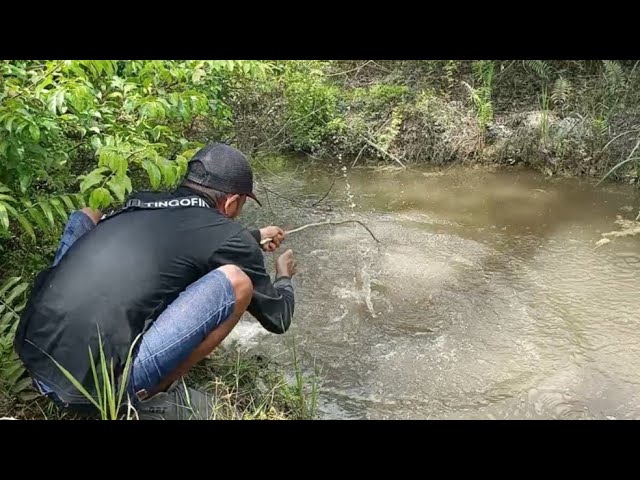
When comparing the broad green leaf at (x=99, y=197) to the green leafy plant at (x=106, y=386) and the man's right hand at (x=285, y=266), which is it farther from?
the man's right hand at (x=285, y=266)

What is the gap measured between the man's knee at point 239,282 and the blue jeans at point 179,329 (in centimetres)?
2

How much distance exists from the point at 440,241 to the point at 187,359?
3.02 meters

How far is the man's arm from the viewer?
247 cm

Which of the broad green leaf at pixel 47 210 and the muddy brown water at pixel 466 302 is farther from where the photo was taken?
the muddy brown water at pixel 466 302

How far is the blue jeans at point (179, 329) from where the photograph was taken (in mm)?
2340

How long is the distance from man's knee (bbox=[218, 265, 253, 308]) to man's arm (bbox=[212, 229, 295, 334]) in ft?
0.19

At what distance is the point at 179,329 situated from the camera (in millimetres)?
2352

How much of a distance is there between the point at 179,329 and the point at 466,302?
7.51 feet

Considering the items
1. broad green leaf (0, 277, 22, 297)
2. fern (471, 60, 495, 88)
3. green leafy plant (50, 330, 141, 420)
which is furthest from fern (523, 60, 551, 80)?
green leafy plant (50, 330, 141, 420)

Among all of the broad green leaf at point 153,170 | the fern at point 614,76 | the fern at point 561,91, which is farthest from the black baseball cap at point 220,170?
the fern at point 614,76

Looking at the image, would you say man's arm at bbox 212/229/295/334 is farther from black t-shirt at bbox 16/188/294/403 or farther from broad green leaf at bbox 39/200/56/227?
broad green leaf at bbox 39/200/56/227

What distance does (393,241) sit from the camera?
5.05 metres

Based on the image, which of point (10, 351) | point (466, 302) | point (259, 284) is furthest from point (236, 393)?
point (466, 302)

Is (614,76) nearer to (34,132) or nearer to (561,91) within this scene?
(561,91)
